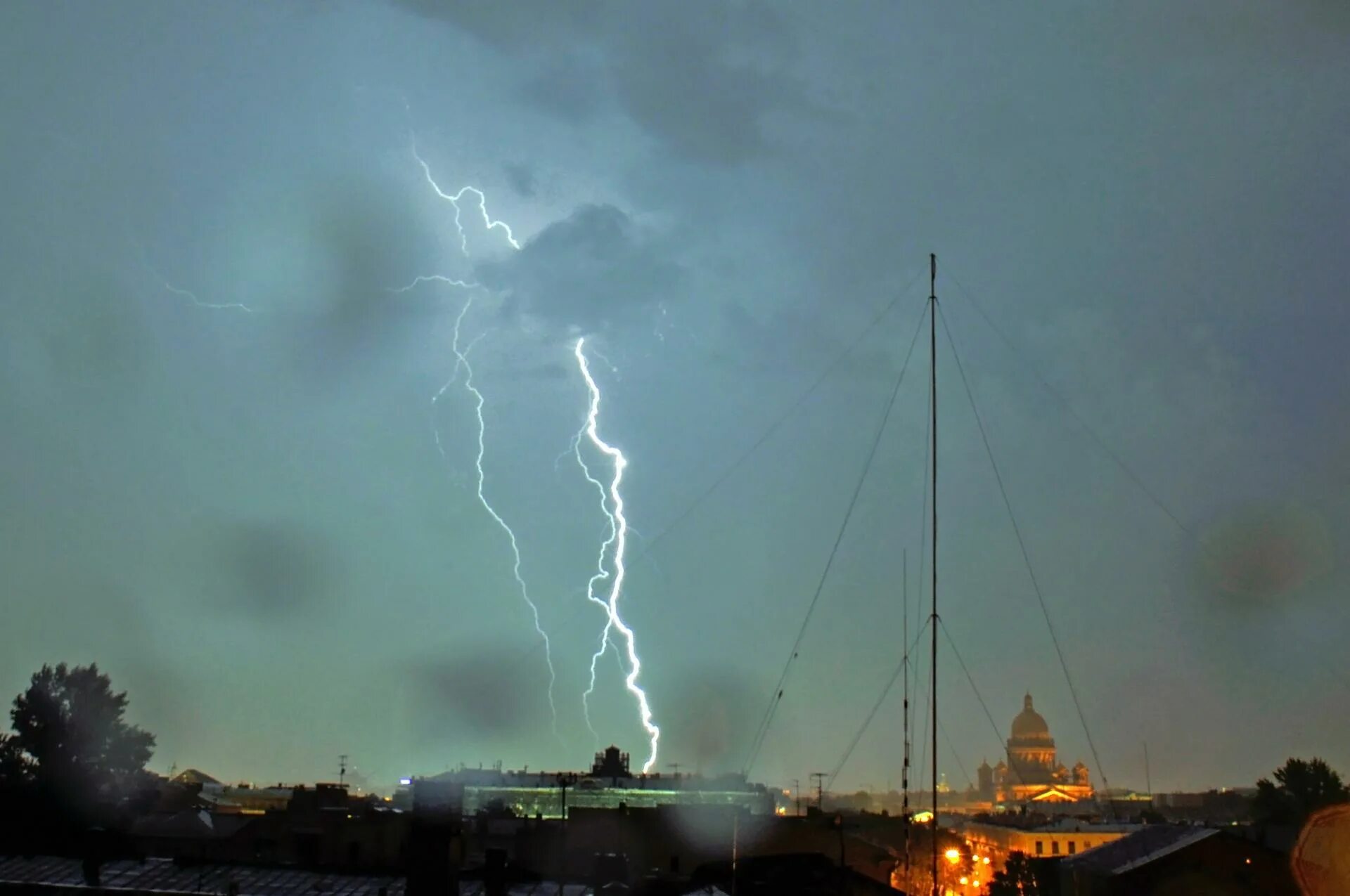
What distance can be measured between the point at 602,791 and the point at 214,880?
136 feet

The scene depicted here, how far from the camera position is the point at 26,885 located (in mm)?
26047

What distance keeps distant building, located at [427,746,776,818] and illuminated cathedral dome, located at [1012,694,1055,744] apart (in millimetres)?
107317

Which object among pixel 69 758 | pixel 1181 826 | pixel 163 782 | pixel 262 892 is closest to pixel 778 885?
pixel 262 892

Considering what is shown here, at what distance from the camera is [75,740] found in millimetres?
66188

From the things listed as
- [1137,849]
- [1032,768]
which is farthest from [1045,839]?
[1032,768]

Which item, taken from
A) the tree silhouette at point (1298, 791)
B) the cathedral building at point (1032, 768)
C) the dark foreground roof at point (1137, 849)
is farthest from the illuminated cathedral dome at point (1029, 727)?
the dark foreground roof at point (1137, 849)

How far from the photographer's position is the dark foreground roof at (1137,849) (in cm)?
3675

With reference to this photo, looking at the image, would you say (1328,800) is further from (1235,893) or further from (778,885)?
Result: (778,885)

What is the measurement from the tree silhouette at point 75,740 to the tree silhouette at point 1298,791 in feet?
220

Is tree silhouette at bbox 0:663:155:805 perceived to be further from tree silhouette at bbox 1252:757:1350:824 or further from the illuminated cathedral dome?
the illuminated cathedral dome

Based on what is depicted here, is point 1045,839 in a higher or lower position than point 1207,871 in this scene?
lower

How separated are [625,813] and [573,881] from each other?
66.1ft

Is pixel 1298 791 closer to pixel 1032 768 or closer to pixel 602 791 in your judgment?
pixel 602 791

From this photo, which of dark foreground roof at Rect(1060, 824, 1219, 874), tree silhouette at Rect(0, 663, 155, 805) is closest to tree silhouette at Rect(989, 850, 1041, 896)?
dark foreground roof at Rect(1060, 824, 1219, 874)
